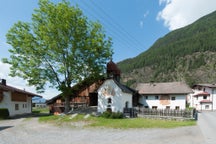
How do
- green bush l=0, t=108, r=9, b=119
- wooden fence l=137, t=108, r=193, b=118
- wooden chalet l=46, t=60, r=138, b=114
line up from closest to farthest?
wooden fence l=137, t=108, r=193, b=118
green bush l=0, t=108, r=9, b=119
wooden chalet l=46, t=60, r=138, b=114

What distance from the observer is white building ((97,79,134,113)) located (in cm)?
2867

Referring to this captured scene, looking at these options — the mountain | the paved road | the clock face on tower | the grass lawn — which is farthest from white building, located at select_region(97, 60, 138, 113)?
the mountain

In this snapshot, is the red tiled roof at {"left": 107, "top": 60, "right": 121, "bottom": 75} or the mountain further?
the mountain

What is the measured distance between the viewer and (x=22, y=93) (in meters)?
33.9

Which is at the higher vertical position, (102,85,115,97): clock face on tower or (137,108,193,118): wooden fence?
(102,85,115,97): clock face on tower

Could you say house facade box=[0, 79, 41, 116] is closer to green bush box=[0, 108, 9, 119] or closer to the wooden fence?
green bush box=[0, 108, 9, 119]

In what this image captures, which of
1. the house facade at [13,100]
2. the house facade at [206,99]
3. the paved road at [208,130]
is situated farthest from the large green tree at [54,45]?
the house facade at [206,99]

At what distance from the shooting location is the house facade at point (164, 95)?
37469mm

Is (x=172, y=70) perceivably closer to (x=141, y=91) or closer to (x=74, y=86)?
(x=141, y=91)

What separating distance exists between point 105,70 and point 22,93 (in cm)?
1487

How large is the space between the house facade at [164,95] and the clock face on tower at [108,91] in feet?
44.9

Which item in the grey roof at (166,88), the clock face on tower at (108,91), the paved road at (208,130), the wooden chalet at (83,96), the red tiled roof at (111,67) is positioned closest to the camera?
the paved road at (208,130)

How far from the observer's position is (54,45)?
26.0 metres

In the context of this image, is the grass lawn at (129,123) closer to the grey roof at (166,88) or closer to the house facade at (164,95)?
the house facade at (164,95)
